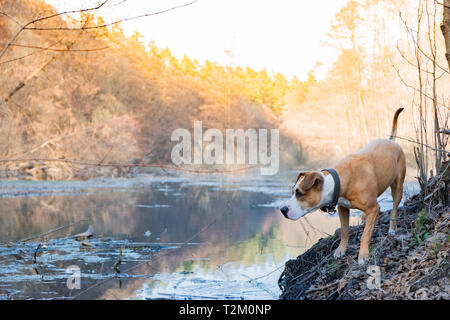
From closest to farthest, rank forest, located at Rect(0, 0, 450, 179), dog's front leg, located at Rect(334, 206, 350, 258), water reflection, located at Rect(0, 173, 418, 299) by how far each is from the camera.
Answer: dog's front leg, located at Rect(334, 206, 350, 258) → water reflection, located at Rect(0, 173, 418, 299) → forest, located at Rect(0, 0, 450, 179)

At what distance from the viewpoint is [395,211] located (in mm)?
5555

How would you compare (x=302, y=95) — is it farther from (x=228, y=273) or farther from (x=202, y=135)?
(x=228, y=273)

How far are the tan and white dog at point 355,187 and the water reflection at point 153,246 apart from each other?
89 centimetres

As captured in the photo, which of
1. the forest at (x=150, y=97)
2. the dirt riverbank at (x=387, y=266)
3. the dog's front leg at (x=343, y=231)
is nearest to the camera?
the dirt riverbank at (x=387, y=266)

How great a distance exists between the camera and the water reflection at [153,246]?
6336mm

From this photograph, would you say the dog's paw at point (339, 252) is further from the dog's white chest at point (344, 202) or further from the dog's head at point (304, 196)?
the dog's head at point (304, 196)

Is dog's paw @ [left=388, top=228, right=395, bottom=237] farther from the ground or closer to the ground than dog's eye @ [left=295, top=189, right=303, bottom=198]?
closer to the ground

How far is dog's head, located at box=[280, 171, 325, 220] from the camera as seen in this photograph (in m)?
4.65

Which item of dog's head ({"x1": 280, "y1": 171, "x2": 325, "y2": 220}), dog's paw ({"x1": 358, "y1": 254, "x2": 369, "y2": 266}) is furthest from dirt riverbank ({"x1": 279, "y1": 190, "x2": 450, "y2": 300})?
dog's head ({"x1": 280, "y1": 171, "x2": 325, "y2": 220})

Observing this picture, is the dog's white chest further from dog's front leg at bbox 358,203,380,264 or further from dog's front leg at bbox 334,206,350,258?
dog's front leg at bbox 334,206,350,258

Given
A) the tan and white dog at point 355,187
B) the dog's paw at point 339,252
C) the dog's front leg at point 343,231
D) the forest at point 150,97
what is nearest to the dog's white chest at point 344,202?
the tan and white dog at point 355,187

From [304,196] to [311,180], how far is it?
16 cm
